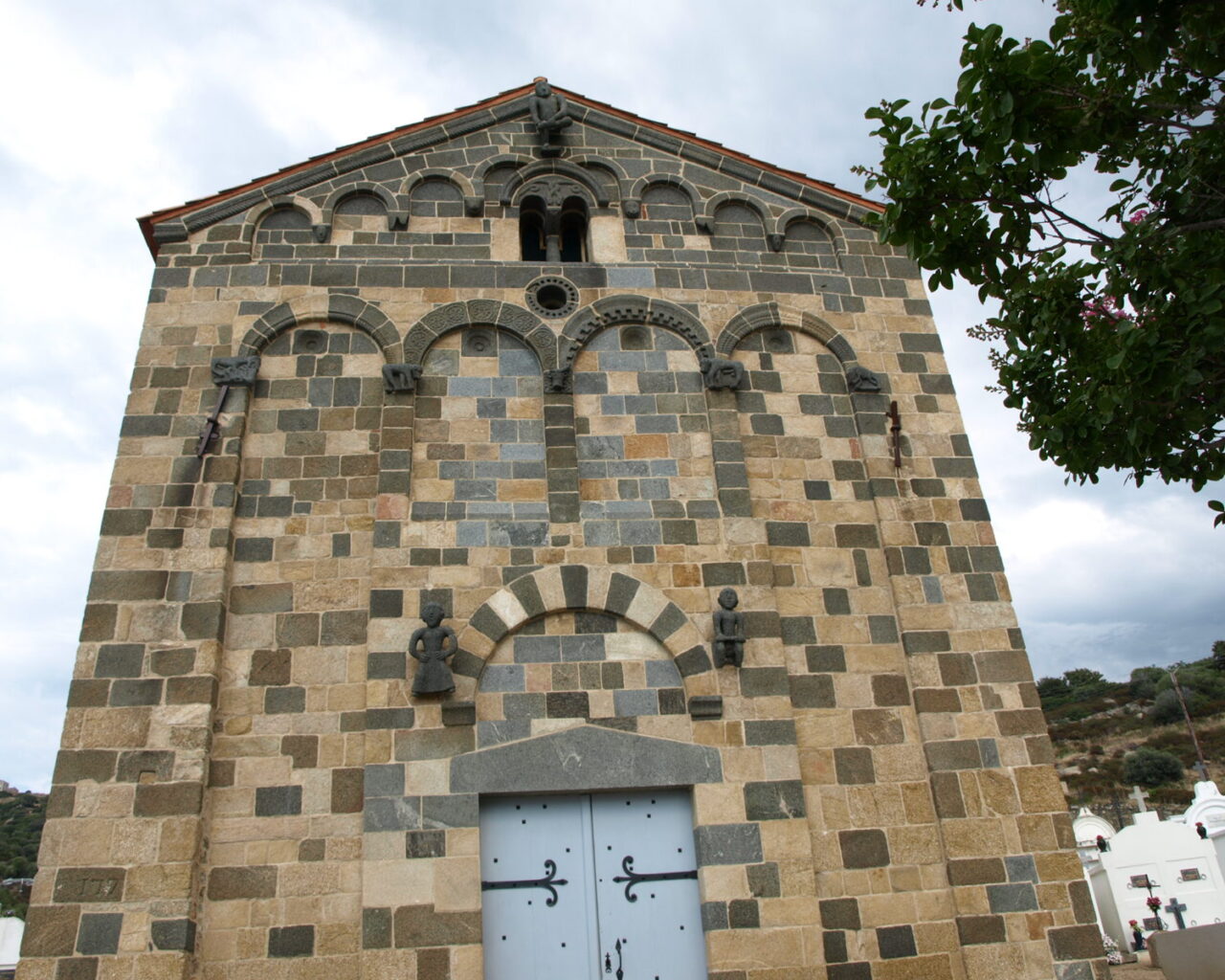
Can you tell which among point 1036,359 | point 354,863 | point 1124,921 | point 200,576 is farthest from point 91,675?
point 1124,921

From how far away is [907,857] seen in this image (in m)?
8.16

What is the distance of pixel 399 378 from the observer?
9445 millimetres

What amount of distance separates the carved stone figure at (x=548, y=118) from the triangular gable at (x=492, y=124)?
22 centimetres

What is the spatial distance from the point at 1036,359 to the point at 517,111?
265 inches

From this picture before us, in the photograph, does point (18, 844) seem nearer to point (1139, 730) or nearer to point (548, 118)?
point (548, 118)

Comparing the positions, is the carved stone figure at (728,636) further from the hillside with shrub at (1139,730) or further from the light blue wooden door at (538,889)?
the hillside with shrub at (1139,730)

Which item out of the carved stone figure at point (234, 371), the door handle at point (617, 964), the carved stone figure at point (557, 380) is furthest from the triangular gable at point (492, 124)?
the door handle at point (617, 964)

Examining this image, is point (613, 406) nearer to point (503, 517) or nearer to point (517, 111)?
point (503, 517)

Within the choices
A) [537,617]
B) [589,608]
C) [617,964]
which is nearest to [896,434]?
[589,608]

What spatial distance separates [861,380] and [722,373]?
158 centimetres

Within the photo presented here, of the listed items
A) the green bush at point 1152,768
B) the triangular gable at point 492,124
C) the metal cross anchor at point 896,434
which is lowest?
the metal cross anchor at point 896,434

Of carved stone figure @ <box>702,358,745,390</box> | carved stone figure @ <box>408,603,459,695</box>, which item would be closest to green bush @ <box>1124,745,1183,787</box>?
carved stone figure @ <box>702,358,745,390</box>

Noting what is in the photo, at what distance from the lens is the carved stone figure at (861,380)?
10180mm

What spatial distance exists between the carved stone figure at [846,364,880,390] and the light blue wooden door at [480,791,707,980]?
15.4ft
